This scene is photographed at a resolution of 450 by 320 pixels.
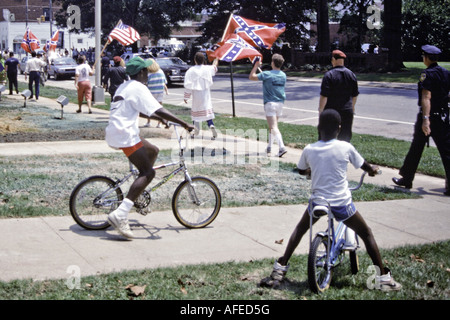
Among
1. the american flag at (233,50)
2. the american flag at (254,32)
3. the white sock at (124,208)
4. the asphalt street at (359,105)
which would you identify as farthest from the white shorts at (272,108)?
the white sock at (124,208)

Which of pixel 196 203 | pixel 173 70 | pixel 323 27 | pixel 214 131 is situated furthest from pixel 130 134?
pixel 323 27

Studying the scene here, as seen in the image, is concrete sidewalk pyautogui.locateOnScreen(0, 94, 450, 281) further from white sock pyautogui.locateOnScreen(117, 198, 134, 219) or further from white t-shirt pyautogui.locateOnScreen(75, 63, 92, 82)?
white t-shirt pyautogui.locateOnScreen(75, 63, 92, 82)

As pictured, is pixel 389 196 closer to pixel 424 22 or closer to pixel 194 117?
pixel 194 117

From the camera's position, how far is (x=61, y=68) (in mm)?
41000

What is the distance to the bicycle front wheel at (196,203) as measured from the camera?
22.9ft

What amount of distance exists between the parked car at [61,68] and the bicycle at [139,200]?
35.8 meters

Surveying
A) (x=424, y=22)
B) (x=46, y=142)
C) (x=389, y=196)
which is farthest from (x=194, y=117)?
(x=424, y=22)

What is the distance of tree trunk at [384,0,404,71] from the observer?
119 ft

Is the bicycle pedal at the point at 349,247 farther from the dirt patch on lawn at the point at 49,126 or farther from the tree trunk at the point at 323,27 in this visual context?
the tree trunk at the point at 323,27

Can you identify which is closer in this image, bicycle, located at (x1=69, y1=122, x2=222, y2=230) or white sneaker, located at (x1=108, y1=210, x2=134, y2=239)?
white sneaker, located at (x1=108, y1=210, x2=134, y2=239)

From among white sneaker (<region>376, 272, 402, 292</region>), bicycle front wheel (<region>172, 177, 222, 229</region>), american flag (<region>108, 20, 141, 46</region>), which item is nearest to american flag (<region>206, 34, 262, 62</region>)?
american flag (<region>108, 20, 141, 46</region>)

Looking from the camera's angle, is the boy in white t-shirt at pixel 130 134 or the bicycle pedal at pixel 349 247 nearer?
the bicycle pedal at pixel 349 247

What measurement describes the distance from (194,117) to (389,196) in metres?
5.41

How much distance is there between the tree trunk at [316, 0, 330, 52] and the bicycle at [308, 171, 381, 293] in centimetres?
3822
